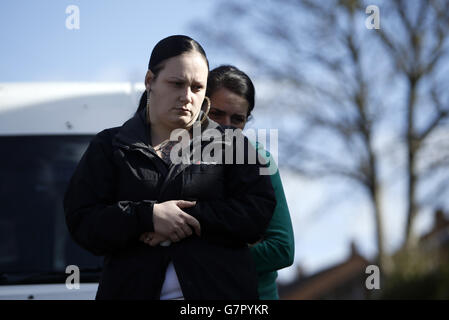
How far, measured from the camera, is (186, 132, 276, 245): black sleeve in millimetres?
2285

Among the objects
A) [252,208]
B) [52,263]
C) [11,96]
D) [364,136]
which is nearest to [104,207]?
[252,208]

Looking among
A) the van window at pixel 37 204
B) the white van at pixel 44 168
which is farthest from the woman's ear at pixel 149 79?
the van window at pixel 37 204

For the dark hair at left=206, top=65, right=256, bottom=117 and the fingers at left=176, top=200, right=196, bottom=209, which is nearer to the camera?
the fingers at left=176, top=200, right=196, bottom=209

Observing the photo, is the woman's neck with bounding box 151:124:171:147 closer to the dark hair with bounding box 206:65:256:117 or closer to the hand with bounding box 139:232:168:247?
the hand with bounding box 139:232:168:247

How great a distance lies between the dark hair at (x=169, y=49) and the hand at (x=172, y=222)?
0.48 m

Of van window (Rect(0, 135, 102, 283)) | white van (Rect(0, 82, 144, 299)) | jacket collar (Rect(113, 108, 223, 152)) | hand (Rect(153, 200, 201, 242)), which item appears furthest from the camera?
van window (Rect(0, 135, 102, 283))

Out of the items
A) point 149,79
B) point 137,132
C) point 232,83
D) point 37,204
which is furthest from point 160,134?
point 37,204

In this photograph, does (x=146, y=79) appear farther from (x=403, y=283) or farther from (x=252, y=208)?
(x=403, y=283)

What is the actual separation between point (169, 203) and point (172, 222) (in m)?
0.07

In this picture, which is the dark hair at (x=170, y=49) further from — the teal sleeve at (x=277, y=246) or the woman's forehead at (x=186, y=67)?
the teal sleeve at (x=277, y=246)

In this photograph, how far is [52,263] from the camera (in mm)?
4180

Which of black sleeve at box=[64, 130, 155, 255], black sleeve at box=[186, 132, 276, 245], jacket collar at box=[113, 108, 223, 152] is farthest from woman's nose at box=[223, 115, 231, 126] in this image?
black sleeve at box=[64, 130, 155, 255]

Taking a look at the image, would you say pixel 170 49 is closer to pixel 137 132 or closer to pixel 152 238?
pixel 137 132

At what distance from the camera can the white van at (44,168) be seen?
410 cm
